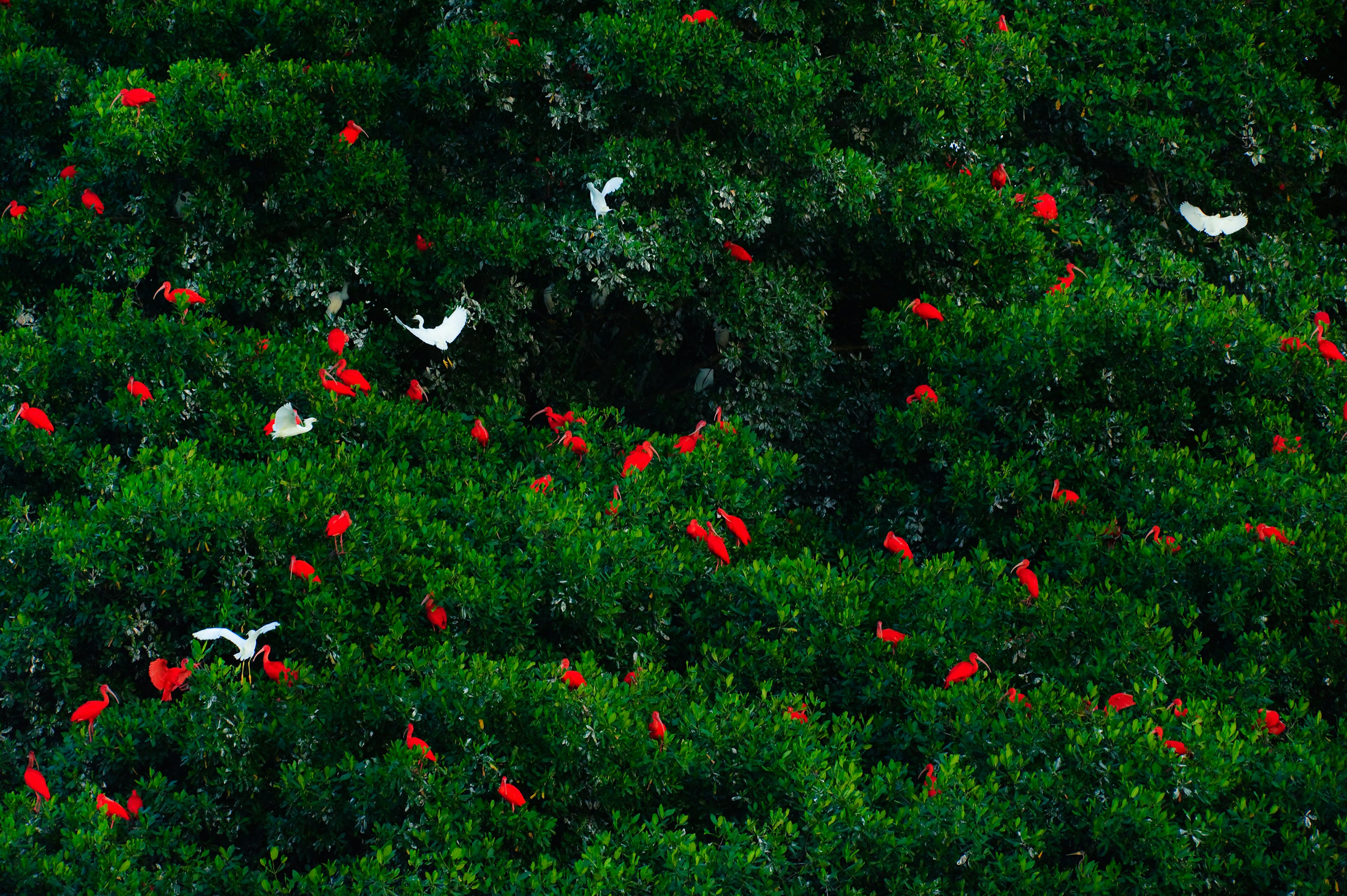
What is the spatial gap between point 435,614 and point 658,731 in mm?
981

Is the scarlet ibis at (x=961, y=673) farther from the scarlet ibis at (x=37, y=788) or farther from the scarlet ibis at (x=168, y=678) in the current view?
the scarlet ibis at (x=37, y=788)

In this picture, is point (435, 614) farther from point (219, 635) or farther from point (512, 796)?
point (512, 796)

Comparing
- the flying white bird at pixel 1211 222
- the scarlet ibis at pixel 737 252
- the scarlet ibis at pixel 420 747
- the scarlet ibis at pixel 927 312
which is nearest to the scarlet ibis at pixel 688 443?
the scarlet ibis at pixel 737 252

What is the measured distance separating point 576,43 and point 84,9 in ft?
10.2

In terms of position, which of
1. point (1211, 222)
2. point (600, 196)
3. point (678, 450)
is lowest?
point (678, 450)

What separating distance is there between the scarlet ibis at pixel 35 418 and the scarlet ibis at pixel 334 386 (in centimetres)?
114

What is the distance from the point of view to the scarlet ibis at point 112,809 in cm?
408

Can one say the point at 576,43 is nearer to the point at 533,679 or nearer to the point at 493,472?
the point at 493,472

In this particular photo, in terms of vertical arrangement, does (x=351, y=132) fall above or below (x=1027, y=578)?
above

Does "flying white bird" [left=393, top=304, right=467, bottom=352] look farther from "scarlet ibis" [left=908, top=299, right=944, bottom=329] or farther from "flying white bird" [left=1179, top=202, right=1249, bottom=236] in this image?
"flying white bird" [left=1179, top=202, right=1249, bottom=236]

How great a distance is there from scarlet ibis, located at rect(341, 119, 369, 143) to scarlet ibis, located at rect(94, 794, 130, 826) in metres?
3.58

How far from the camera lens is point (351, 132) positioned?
6.52 metres

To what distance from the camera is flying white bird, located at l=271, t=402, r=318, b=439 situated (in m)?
5.57

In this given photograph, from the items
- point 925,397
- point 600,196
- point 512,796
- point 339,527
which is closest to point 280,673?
point 339,527
